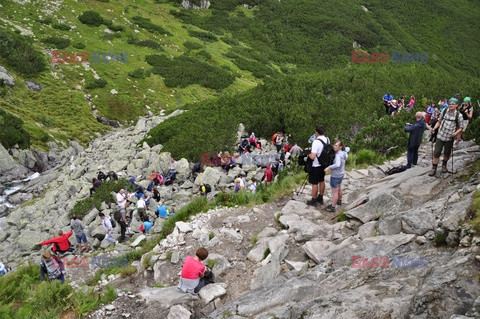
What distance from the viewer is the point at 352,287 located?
6.20 meters

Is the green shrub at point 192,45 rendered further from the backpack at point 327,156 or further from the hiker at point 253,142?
the backpack at point 327,156

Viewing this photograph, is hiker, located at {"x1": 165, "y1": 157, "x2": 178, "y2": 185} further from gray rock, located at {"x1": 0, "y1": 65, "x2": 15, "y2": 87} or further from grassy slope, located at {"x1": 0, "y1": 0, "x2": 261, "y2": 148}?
gray rock, located at {"x1": 0, "y1": 65, "x2": 15, "y2": 87}

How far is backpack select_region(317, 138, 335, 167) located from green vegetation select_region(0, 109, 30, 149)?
86.1ft

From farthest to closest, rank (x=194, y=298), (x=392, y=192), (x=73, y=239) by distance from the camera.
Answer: (x=73, y=239) → (x=392, y=192) → (x=194, y=298)

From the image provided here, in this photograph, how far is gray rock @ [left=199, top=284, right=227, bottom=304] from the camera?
805 centimetres

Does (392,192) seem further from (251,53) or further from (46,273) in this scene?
(251,53)

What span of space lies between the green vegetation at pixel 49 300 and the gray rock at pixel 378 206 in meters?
6.14

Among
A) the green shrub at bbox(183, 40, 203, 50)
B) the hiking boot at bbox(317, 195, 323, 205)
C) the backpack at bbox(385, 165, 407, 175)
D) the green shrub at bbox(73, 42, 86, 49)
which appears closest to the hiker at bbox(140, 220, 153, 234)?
the hiking boot at bbox(317, 195, 323, 205)

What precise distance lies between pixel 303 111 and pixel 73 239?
14315 mm

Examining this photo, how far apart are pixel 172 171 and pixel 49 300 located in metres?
13.8

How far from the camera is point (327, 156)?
Result: 9.92m

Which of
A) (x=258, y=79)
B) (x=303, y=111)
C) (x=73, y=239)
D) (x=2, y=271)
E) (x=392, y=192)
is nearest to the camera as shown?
(x=392, y=192)

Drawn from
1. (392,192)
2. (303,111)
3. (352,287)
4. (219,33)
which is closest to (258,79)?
(219,33)

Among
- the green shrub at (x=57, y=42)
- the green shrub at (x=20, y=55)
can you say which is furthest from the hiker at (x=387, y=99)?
the green shrub at (x=57, y=42)
